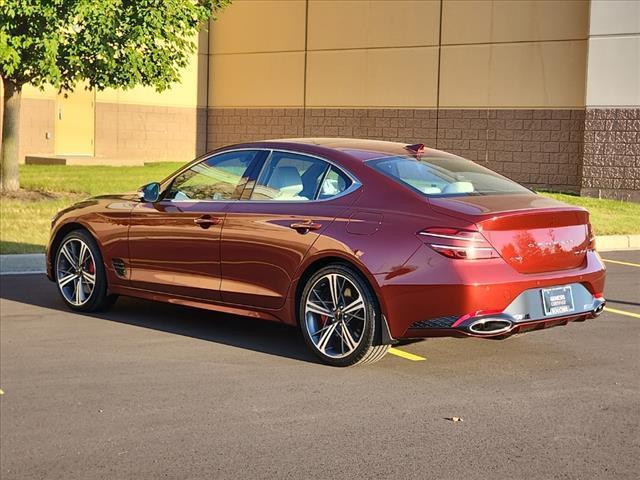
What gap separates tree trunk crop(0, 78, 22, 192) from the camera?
1788 cm

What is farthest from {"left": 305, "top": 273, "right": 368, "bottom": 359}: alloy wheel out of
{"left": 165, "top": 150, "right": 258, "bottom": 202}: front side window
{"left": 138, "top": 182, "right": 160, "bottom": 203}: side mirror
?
{"left": 138, "top": 182, "right": 160, "bottom": 203}: side mirror

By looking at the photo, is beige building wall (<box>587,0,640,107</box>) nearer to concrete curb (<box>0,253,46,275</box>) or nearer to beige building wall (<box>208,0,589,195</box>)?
beige building wall (<box>208,0,589,195</box>)

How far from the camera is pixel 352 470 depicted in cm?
501

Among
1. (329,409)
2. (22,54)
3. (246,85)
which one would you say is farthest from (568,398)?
(246,85)

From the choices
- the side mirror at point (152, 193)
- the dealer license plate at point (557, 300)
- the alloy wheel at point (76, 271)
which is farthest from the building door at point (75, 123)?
the dealer license plate at point (557, 300)

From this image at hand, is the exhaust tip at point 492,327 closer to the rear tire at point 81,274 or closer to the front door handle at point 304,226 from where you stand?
the front door handle at point 304,226

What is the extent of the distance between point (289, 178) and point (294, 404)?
2.17 m

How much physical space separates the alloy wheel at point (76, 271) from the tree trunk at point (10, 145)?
9012 millimetres

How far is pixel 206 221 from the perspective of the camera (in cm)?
814

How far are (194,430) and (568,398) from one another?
231cm

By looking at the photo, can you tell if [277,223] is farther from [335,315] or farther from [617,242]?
[617,242]

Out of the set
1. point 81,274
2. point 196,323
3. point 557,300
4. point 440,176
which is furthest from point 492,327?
point 81,274

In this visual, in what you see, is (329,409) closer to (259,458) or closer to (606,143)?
(259,458)

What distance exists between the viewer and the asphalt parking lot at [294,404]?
5148 millimetres
